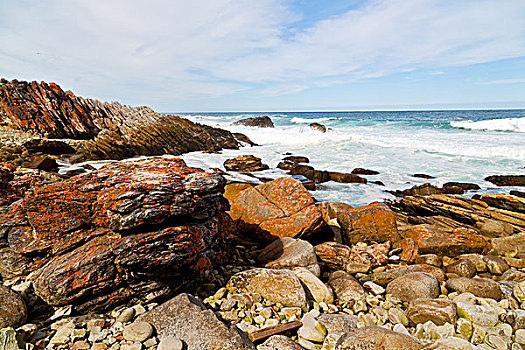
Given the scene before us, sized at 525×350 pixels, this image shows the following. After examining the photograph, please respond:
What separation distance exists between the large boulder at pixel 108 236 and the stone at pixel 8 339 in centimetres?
54

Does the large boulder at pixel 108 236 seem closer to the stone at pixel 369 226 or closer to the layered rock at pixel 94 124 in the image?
the stone at pixel 369 226

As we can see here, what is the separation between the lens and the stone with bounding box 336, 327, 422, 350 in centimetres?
299

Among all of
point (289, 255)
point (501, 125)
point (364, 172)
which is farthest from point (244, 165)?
point (501, 125)

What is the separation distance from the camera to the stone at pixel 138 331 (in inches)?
122

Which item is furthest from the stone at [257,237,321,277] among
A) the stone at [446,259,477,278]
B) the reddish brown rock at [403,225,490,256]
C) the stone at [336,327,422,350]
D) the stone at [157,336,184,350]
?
the reddish brown rock at [403,225,490,256]

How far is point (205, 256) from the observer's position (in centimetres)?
436

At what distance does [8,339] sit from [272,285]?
9.66 feet

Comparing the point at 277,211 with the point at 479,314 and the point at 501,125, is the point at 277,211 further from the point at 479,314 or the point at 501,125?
the point at 501,125

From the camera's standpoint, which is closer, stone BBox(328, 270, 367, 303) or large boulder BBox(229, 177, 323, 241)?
stone BBox(328, 270, 367, 303)

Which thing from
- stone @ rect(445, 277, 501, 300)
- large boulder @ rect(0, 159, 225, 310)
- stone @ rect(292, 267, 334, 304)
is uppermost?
large boulder @ rect(0, 159, 225, 310)

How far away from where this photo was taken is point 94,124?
78.9 feet

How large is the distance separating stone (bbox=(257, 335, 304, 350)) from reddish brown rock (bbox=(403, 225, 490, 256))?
4.51m

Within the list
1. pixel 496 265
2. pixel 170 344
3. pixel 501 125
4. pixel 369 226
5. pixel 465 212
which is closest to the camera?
pixel 170 344

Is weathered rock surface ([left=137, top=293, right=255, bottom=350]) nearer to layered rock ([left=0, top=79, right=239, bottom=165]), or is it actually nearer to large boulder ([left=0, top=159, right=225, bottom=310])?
large boulder ([left=0, top=159, right=225, bottom=310])
